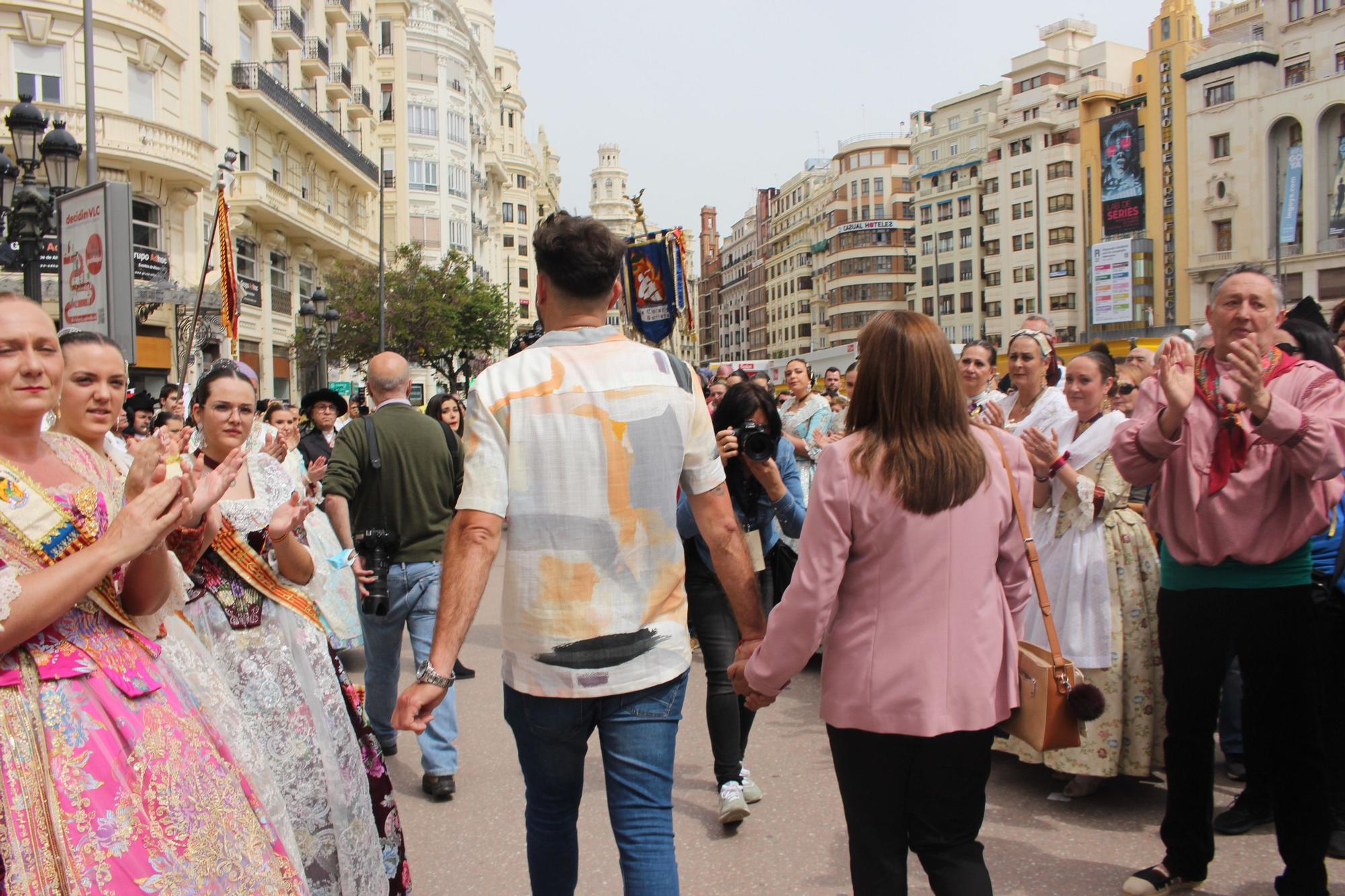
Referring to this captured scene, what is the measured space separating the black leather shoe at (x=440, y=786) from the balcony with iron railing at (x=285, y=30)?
3331 centimetres

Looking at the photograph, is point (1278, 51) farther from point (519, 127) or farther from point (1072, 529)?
point (1072, 529)

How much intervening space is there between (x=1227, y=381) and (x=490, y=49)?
86046mm

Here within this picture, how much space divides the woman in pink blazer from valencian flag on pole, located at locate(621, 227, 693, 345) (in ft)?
40.0

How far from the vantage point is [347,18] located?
40.2 m

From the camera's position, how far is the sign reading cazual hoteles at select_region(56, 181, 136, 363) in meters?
7.25

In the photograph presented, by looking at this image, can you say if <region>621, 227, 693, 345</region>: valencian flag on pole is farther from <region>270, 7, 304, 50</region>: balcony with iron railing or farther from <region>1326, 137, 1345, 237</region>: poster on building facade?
<region>1326, 137, 1345, 237</region>: poster on building facade

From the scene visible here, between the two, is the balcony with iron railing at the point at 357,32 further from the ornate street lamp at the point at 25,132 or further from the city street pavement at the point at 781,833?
the city street pavement at the point at 781,833

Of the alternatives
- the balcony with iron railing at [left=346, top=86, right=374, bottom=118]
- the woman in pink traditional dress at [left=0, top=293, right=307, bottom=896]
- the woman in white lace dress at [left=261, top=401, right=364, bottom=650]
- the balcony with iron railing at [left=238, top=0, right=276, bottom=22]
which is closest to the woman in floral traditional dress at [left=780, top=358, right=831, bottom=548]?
the woman in white lace dress at [left=261, top=401, right=364, bottom=650]

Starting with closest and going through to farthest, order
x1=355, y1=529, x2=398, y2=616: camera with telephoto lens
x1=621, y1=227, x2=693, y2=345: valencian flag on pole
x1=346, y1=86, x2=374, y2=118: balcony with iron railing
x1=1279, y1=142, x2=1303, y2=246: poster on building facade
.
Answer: x1=355, y1=529, x2=398, y2=616: camera with telephoto lens → x1=621, y1=227, x2=693, y2=345: valencian flag on pole → x1=346, y1=86, x2=374, y2=118: balcony with iron railing → x1=1279, y1=142, x2=1303, y2=246: poster on building facade

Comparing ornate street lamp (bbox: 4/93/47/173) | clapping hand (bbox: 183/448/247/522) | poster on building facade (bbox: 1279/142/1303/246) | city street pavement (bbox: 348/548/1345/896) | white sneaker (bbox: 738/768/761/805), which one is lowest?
city street pavement (bbox: 348/548/1345/896)

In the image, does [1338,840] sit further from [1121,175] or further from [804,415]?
[1121,175]

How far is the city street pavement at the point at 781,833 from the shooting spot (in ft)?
12.8

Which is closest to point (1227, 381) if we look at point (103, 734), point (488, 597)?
point (103, 734)

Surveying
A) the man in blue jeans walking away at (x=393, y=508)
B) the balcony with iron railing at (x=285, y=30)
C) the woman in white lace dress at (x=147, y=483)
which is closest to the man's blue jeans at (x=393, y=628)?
the man in blue jeans walking away at (x=393, y=508)
